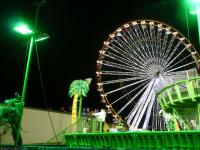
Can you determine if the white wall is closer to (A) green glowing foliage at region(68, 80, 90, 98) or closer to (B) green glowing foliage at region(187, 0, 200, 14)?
(A) green glowing foliage at region(68, 80, 90, 98)

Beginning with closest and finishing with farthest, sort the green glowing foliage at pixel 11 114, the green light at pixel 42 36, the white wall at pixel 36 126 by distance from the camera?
the green light at pixel 42 36 < the green glowing foliage at pixel 11 114 < the white wall at pixel 36 126

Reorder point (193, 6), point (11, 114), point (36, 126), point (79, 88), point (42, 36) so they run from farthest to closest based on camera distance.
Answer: point (79, 88), point (36, 126), point (193, 6), point (11, 114), point (42, 36)

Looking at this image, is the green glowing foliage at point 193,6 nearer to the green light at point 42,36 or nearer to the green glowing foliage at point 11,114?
the green light at point 42,36

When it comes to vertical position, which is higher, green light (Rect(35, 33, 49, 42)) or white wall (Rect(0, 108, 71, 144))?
green light (Rect(35, 33, 49, 42))

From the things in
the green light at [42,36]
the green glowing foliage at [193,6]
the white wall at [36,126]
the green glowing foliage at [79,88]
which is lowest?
the white wall at [36,126]

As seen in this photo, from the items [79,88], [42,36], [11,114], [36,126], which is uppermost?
[42,36]

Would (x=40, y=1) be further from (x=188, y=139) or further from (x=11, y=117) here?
(x=188, y=139)

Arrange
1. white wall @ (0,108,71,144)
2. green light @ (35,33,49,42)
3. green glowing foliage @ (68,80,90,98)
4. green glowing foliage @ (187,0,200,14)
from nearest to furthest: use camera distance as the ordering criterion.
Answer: green light @ (35,33,49,42) → green glowing foliage @ (187,0,200,14) → white wall @ (0,108,71,144) → green glowing foliage @ (68,80,90,98)

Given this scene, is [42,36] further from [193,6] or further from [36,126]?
[36,126]

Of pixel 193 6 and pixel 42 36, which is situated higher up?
pixel 193 6

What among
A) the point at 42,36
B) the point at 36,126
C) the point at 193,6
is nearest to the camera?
the point at 42,36

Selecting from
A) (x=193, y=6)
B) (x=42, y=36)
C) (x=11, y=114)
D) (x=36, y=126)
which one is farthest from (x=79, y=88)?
(x=193, y=6)

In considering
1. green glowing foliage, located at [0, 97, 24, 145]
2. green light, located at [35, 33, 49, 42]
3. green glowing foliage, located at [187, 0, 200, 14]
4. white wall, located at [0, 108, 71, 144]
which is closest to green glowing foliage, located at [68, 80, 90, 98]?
white wall, located at [0, 108, 71, 144]

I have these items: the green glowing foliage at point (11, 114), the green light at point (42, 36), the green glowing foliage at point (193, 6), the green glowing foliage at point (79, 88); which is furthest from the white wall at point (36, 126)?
the green glowing foliage at point (193, 6)
